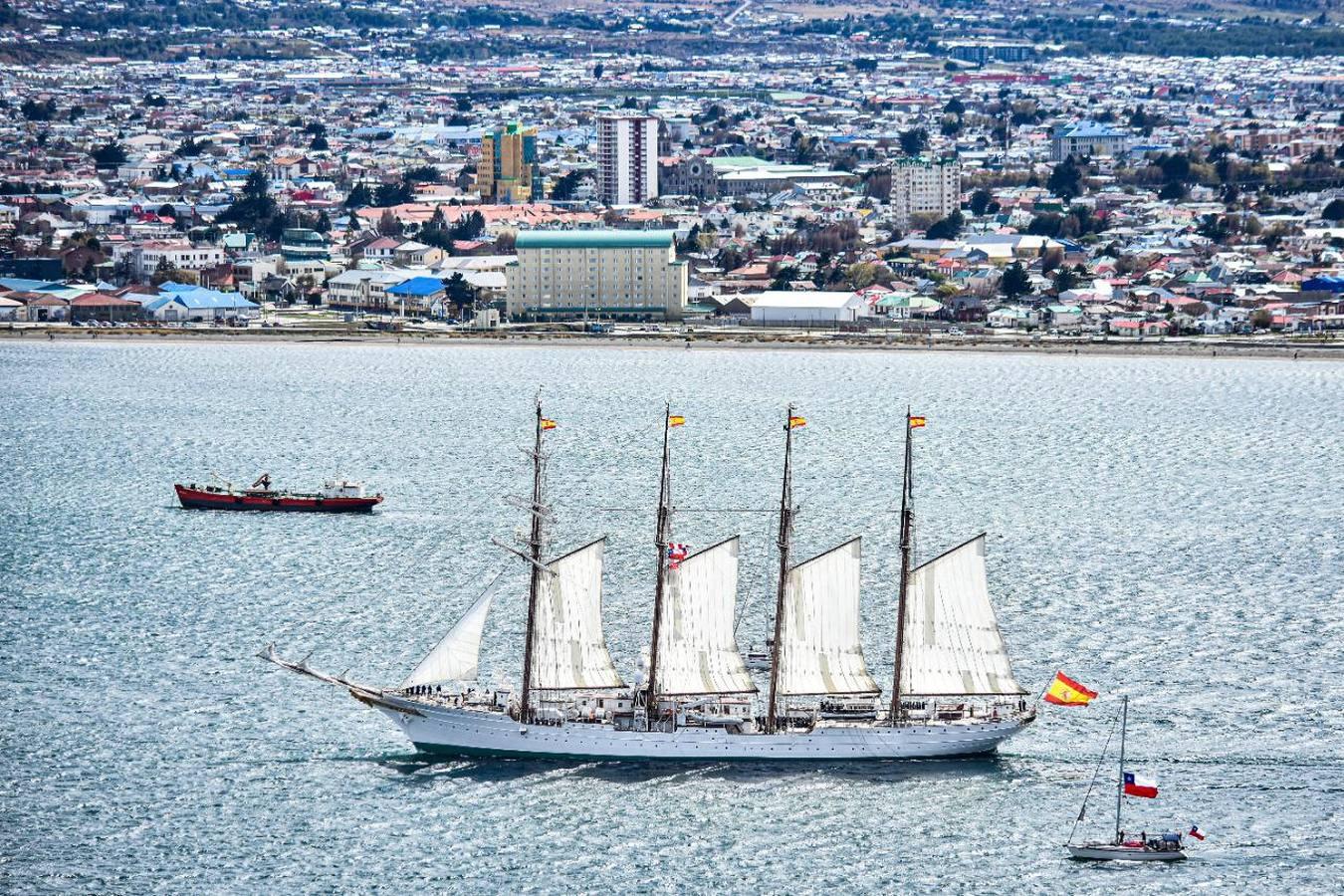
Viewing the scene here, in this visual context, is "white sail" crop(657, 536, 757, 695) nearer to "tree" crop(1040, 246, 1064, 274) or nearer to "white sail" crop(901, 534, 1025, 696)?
"white sail" crop(901, 534, 1025, 696)

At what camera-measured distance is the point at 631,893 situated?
97.5 ft

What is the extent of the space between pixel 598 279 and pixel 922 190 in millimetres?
33836

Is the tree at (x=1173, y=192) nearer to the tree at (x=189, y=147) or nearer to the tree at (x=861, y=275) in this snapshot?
the tree at (x=861, y=275)

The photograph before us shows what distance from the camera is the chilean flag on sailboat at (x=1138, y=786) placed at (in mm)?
31203

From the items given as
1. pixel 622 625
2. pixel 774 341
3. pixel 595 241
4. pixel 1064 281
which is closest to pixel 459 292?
pixel 595 241

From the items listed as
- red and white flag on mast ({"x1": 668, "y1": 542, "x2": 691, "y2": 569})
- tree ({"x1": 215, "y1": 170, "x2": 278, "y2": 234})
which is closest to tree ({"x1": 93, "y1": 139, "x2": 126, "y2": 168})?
tree ({"x1": 215, "y1": 170, "x2": 278, "y2": 234})

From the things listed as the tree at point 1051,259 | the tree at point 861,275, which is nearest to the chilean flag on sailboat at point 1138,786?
the tree at point 861,275

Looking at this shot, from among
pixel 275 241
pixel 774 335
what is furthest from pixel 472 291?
pixel 275 241

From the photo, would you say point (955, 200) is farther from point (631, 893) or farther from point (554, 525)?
point (631, 893)

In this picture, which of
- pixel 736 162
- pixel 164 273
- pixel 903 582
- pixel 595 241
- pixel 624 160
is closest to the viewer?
pixel 903 582

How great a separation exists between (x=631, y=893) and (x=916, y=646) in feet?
23.8

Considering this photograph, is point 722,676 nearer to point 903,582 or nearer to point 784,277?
point 903,582

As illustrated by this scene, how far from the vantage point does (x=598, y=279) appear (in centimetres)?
9638

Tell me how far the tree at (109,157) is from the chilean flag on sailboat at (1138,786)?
12461cm
